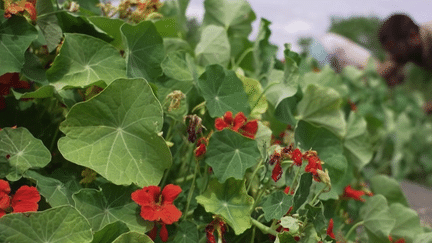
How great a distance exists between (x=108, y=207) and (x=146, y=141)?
13 centimetres

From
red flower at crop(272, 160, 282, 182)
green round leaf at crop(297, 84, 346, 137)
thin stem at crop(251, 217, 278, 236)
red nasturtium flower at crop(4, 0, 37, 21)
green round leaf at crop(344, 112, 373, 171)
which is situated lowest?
green round leaf at crop(344, 112, 373, 171)

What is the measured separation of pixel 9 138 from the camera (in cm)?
80

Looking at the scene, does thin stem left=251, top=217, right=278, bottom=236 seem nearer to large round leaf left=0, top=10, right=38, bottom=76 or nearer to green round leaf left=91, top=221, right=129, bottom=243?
green round leaf left=91, top=221, right=129, bottom=243

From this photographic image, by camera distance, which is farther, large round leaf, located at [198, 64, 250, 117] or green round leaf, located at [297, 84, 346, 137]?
green round leaf, located at [297, 84, 346, 137]

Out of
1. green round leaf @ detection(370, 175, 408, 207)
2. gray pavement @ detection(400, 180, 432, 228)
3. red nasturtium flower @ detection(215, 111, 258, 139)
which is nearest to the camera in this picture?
red nasturtium flower @ detection(215, 111, 258, 139)

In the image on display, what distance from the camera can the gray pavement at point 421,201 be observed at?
6.04 feet

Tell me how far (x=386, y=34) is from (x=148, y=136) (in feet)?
11.1

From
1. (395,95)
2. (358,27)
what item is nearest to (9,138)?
(395,95)

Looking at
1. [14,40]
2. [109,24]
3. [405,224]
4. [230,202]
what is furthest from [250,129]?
A: [405,224]

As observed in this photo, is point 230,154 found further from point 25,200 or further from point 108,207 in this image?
point 25,200

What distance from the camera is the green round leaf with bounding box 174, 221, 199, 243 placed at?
2.63ft

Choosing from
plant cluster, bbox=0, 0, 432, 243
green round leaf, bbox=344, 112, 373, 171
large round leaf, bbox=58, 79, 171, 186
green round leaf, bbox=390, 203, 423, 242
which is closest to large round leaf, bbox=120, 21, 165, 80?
plant cluster, bbox=0, 0, 432, 243

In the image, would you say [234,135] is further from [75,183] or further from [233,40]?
[233,40]

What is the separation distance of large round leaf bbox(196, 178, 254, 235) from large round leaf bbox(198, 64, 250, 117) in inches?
5.6
